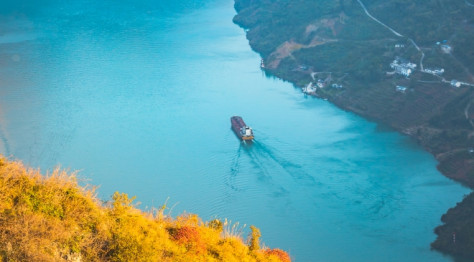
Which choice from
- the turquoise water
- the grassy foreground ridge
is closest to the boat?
the turquoise water

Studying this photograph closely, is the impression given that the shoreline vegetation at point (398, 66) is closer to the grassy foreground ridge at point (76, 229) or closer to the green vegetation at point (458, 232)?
the green vegetation at point (458, 232)

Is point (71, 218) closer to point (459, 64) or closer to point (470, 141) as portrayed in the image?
point (470, 141)

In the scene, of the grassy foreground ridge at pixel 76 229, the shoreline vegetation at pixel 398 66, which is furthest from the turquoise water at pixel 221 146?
the grassy foreground ridge at pixel 76 229

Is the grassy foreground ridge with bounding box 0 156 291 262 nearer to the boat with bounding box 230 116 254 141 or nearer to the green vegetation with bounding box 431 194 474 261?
the green vegetation with bounding box 431 194 474 261

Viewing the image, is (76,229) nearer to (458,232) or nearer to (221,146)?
(458,232)

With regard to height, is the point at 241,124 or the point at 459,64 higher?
the point at 459,64

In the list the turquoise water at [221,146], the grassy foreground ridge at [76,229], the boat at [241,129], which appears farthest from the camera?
the boat at [241,129]

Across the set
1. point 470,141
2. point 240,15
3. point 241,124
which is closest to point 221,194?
point 241,124
